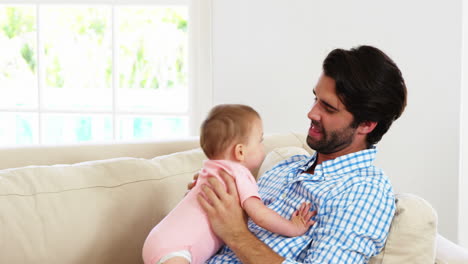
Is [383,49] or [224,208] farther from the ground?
[383,49]

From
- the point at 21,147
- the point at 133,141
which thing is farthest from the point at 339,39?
the point at 21,147

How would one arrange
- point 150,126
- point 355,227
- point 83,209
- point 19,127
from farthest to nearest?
1. point 19,127
2. point 150,126
3. point 83,209
4. point 355,227

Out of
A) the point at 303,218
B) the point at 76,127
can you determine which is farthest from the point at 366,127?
the point at 76,127

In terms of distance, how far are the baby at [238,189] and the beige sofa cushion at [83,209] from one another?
230mm

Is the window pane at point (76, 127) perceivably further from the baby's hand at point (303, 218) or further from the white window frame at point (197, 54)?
the baby's hand at point (303, 218)

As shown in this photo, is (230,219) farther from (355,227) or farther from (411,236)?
(411,236)

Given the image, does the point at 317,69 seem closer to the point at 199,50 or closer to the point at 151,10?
the point at 199,50

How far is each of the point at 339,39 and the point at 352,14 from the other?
0.14 metres

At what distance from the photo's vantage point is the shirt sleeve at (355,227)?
5.07 ft

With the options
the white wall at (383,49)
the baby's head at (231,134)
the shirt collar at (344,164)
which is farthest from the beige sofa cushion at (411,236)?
the white wall at (383,49)

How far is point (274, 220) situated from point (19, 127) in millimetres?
2519

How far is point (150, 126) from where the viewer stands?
3.59 m

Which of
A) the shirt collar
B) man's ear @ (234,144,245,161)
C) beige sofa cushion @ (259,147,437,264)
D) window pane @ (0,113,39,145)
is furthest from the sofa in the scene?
window pane @ (0,113,39,145)

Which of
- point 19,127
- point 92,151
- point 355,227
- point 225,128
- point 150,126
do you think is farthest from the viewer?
point 19,127
